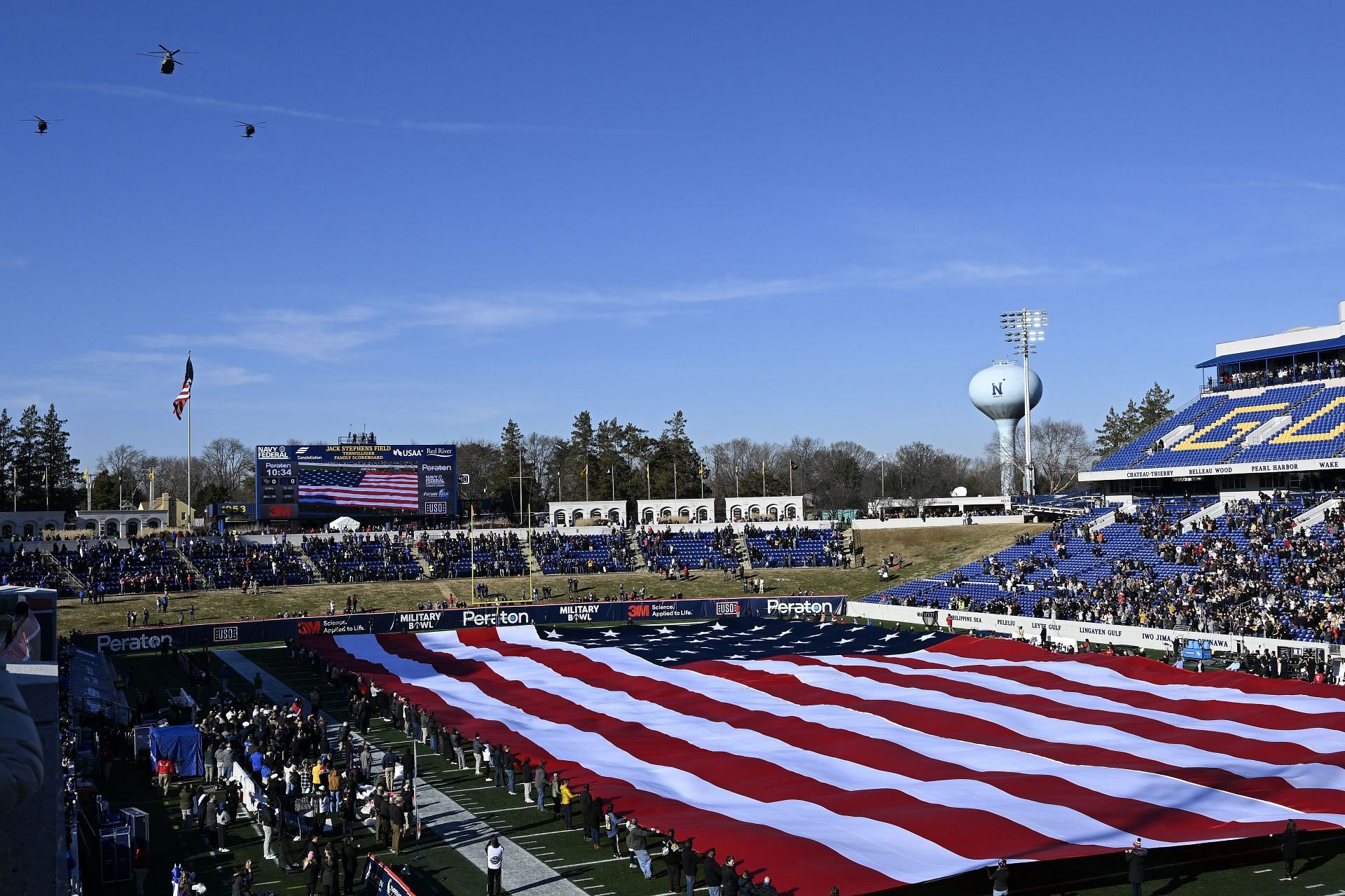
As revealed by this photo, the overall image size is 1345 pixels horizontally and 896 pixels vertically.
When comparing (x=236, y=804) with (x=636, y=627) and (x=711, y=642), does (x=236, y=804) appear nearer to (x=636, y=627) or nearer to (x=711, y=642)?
(x=711, y=642)

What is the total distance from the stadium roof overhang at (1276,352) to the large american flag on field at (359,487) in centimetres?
5104

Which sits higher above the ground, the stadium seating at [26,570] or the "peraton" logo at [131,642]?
the stadium seating at [26,570]

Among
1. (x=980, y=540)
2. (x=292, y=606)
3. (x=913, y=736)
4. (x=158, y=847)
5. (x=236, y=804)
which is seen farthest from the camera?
(x=980, y=540)

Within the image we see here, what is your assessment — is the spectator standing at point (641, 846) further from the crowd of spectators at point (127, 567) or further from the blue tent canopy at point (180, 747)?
the crowd of spectators at point (127, 567)

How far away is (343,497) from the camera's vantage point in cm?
7638

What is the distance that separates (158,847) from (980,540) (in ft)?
193

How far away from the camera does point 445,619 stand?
58.8m

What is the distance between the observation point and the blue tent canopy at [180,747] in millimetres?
29469

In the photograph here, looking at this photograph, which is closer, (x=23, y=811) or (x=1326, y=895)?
(x=23, y=811)

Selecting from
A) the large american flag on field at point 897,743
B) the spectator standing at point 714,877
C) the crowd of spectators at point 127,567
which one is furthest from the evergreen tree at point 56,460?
the spectator standing at point 714,877

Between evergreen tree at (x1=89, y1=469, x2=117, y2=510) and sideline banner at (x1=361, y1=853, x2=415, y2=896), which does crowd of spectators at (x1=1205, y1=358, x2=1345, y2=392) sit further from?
evergreen tree at (x1=89, y1=469, x2=117, y2=510)

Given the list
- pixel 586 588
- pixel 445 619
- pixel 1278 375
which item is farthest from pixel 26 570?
pixel 1278 375

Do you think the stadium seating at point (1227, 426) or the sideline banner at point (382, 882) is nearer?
the sideline banner at point (382, 882)

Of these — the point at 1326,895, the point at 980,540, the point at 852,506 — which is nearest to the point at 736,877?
the point at 1326,895
